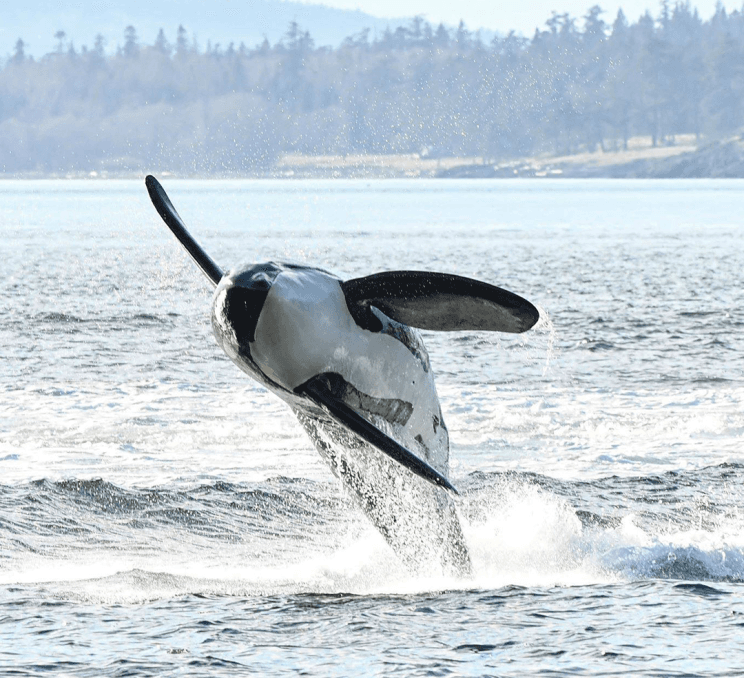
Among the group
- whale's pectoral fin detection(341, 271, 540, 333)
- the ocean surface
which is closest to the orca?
whale's pectoral fin detection(341, 271, 540, 333)

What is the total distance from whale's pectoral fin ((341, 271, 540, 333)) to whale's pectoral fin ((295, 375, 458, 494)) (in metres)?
0.78

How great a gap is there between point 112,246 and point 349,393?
6612cm

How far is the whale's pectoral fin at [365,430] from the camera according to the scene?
877cm

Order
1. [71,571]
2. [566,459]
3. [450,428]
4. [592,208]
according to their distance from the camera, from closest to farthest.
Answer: [71,571] < [566,459] < [450,428] < [592,208]

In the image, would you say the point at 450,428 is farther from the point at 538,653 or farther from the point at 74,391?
the point at 538,653

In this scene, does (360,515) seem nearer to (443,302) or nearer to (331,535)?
(331,535)

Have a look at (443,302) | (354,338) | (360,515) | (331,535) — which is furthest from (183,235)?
(360,515)

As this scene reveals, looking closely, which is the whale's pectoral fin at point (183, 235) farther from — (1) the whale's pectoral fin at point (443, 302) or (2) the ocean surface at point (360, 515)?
(2) the ocean surface at point (360, 515)

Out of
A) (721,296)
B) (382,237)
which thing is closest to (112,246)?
(382,237)

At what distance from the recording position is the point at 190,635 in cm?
973

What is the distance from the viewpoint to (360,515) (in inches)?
571

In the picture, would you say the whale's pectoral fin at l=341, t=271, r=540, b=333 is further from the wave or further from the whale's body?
the wave

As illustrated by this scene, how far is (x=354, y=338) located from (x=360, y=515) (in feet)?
16.7

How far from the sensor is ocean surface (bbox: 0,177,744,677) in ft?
31.0
